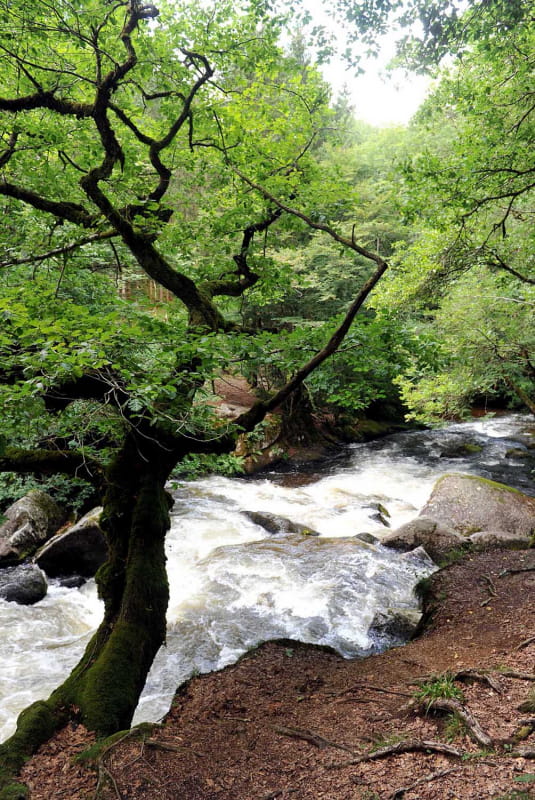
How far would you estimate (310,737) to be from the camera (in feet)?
11.4

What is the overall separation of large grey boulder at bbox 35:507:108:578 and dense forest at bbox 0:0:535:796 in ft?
7.04

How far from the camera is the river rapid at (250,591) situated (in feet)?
20.6

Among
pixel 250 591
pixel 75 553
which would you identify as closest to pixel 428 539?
pixel 250 591

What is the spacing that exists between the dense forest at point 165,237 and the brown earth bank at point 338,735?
0.54 metres

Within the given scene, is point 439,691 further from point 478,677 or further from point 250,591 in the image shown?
point 250,591

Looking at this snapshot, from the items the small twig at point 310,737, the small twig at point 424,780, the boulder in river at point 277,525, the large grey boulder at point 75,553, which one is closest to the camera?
the small twig at point 424,780

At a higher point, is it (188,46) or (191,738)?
(188,46)

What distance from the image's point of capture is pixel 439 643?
5.21 m

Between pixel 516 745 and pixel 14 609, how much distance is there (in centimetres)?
773

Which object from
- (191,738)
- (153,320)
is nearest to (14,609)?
(191,738)

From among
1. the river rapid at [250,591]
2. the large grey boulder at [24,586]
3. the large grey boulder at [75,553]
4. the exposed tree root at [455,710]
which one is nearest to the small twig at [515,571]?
the river rapid at [250,591]

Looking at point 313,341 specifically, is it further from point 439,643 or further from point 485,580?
point 485,580

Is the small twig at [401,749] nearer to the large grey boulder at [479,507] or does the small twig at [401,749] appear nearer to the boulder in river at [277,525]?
the large grey boulder at [479,507]

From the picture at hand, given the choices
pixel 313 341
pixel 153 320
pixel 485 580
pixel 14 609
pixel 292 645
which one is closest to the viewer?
pixel 153 320
